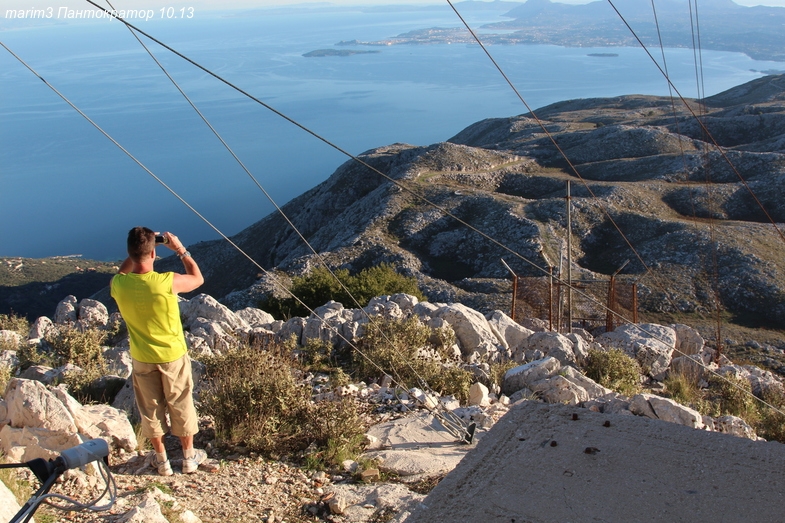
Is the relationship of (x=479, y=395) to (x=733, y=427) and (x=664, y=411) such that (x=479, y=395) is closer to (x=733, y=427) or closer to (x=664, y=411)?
(x=664, y=411)

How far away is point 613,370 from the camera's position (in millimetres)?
8750

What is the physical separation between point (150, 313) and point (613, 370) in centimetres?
640

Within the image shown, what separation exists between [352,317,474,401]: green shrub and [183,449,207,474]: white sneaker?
7.31 feet

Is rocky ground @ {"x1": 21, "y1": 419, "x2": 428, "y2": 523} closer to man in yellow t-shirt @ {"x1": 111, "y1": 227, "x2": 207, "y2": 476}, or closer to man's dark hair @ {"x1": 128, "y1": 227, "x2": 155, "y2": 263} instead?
man in yellow t-shirt @ {"x1": 111, "y1": 227, "x2": 207, "y2": 476}

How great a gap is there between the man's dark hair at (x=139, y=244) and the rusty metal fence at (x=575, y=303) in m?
11.9

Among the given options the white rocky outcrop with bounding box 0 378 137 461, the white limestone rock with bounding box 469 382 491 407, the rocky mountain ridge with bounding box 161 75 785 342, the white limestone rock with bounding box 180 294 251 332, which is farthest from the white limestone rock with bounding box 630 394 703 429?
the rocky mountain ridge with bounding box 161 75 785 342

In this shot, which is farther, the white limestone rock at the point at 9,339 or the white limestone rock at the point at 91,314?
the white limestone rock at the point at 91,314

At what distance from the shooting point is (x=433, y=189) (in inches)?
1618

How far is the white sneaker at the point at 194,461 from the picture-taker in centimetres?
509

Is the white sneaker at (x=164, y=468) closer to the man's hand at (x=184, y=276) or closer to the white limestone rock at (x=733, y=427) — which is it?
the man's hand at (x=184, y=276)

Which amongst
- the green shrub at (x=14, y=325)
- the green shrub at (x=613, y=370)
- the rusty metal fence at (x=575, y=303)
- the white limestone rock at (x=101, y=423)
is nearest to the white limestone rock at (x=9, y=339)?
the green shrub at (x=14, y=325)

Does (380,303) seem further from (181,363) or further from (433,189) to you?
(433,189)

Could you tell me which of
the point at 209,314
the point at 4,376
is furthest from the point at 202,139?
the point at 4,376

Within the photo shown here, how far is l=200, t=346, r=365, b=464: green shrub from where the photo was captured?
554cm
